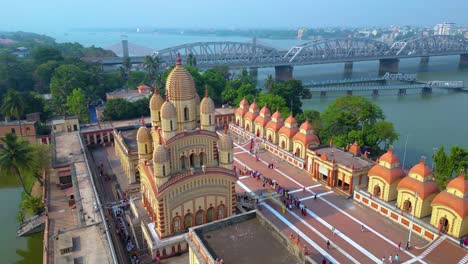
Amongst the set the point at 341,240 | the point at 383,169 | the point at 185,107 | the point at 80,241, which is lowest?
the point at 341,240

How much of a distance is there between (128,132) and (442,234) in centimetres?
3030

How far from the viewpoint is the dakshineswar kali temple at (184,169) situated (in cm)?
2186

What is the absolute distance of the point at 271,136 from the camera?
39.5m

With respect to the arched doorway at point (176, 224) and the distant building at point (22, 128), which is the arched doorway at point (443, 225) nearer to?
the arched doorway at point (176, 224)

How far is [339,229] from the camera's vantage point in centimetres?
2464

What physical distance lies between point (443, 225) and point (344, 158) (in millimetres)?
10214

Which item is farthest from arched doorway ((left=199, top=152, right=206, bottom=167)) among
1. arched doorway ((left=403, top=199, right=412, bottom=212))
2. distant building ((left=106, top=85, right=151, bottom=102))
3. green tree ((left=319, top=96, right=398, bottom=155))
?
distant building ((left=106, top=85, right=151, bottom=102))

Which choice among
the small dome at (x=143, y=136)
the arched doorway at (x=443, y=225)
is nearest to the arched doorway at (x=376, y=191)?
the arched doorway at (x=443, y=225)

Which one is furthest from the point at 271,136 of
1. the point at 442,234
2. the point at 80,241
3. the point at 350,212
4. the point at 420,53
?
the point at 420,53

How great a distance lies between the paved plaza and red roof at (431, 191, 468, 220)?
1942mm

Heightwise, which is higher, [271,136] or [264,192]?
[271,136]

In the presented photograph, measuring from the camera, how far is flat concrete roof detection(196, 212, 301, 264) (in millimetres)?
16469

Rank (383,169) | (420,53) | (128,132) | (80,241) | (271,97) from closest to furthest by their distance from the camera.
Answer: (80,241)
(383,169)
(128,132)
(271,97)
(420,53)

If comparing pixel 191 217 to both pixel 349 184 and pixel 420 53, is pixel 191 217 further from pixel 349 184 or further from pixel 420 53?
pixel 420 53
